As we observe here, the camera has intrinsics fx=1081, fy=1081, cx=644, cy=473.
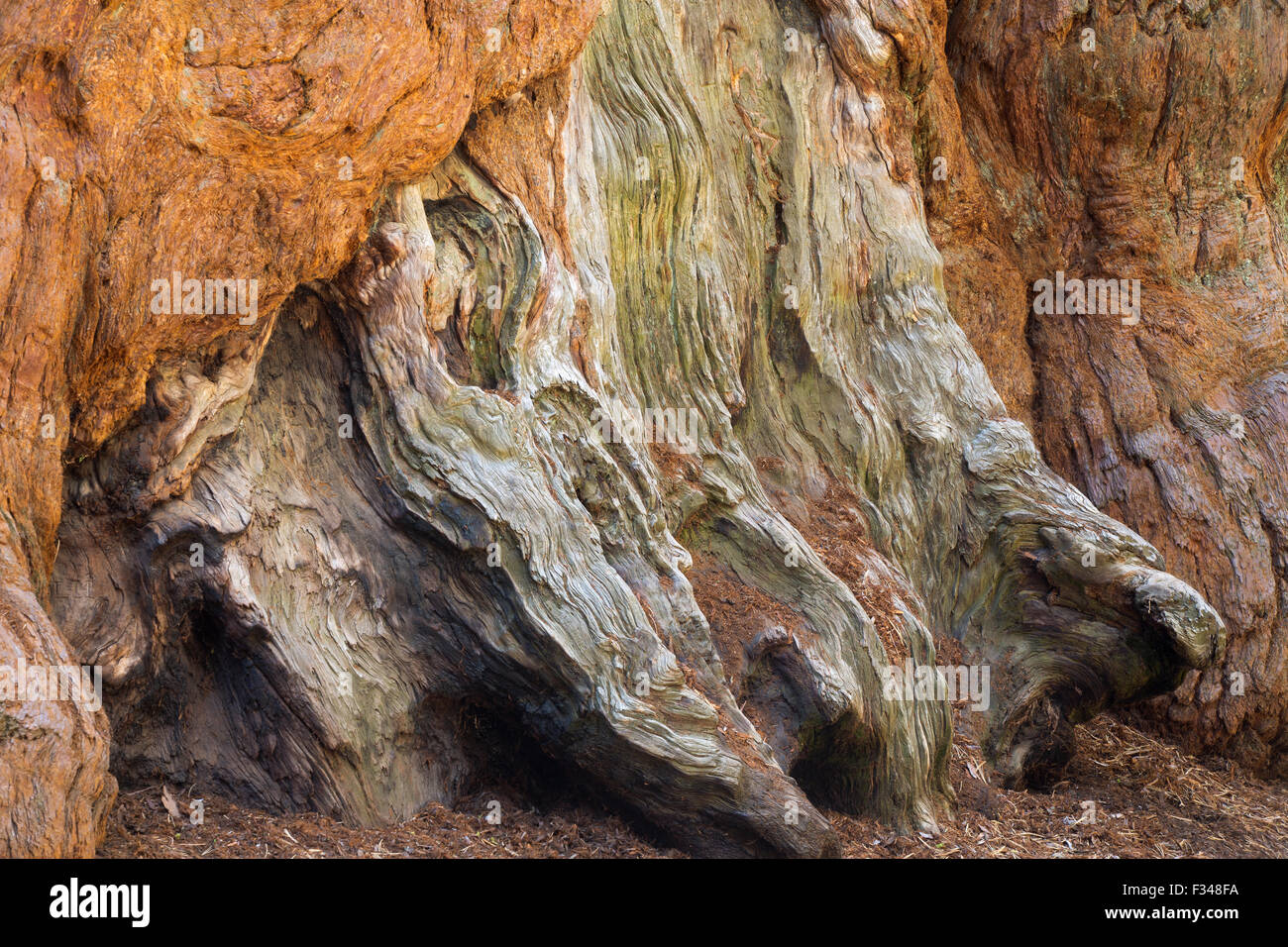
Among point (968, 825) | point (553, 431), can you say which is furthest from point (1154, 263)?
point (553, 431)

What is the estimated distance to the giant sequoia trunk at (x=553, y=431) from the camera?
4391 mm

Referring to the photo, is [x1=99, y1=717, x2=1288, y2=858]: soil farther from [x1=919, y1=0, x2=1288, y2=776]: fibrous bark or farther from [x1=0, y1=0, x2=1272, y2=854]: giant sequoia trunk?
[x1=919, y1=0, x2=1288, y2=776]: fibrous bark

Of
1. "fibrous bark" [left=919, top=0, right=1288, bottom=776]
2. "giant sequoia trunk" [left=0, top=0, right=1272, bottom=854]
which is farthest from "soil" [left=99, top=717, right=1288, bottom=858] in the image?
"fibrous bark" [left=919, top=0, right=1288, bottom=776]

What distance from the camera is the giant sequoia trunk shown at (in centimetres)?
439

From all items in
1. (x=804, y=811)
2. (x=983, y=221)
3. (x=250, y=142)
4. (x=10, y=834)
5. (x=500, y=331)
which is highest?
(x=983, y=221)

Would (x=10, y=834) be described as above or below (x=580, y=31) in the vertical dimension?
below

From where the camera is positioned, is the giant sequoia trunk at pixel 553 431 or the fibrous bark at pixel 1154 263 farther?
the fibrous bark at pixel 1154 263

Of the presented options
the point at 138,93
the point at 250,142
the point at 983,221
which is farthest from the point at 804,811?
the point at 983,221

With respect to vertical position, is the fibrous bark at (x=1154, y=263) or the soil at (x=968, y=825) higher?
the fibrous bark at (x=1154, y=263)

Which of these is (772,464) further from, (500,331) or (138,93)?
(138,93)

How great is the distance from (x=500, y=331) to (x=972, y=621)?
395 centimetres

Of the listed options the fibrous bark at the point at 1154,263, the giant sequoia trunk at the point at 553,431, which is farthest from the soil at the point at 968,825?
the fibrous bark at the point at 1154,263

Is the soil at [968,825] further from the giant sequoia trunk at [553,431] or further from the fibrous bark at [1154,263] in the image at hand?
the fibrous bark at [1154,263]

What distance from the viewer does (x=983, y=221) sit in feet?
28.9
